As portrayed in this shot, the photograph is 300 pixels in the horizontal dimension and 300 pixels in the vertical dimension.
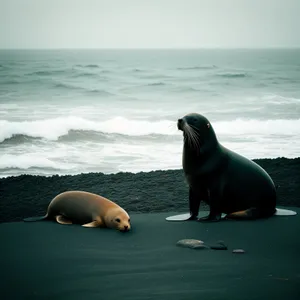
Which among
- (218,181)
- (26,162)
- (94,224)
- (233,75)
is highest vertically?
(233,75)

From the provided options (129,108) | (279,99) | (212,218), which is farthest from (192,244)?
(279,99)

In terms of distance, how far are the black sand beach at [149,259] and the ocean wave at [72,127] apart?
6727 millimetres

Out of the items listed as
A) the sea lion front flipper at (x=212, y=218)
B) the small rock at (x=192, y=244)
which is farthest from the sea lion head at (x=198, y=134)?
the small rock at (x=192, y=244)

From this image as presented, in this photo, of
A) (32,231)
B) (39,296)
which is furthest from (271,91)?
(39,296)

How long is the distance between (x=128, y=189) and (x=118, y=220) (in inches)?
56.9

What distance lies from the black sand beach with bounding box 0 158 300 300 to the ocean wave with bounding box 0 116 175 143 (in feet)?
22.1

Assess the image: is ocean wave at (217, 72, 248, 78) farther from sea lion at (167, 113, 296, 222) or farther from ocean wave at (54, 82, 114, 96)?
sea lion at (167, 113, 296, 222)

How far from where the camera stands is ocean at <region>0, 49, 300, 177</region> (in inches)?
400

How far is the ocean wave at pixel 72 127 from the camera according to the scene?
37.2 ft

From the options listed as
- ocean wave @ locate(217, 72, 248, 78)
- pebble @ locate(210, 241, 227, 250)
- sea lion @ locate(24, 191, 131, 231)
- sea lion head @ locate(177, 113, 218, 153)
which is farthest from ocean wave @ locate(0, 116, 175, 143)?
pebble @ locate(210, 241, 227, 250)

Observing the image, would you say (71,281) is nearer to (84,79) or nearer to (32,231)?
(32,231)

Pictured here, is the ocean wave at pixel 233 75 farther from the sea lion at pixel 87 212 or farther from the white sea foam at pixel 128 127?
the sea lion at pixel 87 212

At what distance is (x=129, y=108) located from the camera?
1363 centimetres

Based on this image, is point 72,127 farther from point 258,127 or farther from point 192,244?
point 192,244
